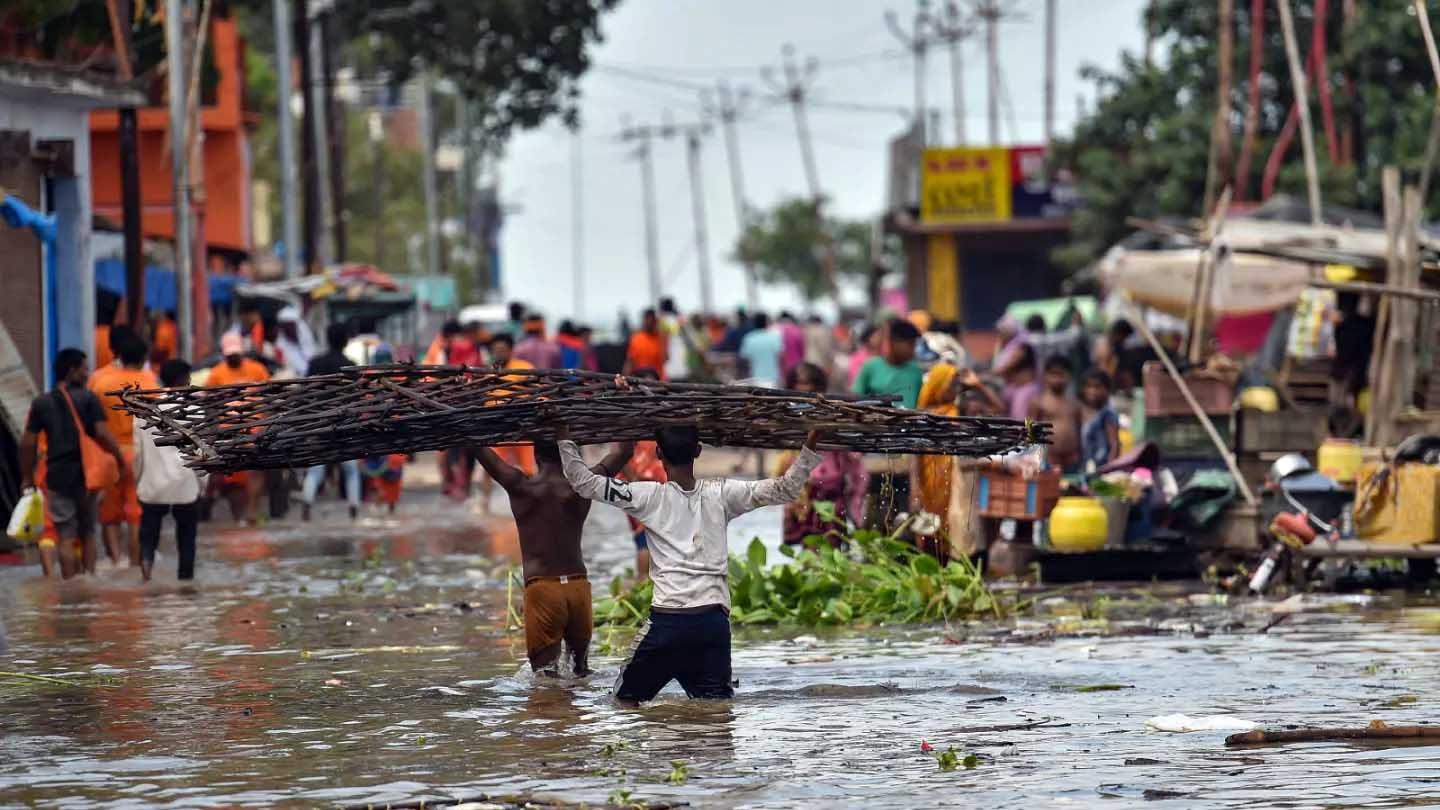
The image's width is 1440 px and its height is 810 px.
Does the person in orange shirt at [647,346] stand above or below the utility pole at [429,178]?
below

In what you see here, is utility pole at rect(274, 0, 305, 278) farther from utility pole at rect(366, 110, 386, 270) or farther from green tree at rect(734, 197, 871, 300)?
green tree at rect(734, 197, 871, 300)

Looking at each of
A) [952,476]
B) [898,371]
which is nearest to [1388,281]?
[898,371]

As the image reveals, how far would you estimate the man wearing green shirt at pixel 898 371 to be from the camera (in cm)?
1683

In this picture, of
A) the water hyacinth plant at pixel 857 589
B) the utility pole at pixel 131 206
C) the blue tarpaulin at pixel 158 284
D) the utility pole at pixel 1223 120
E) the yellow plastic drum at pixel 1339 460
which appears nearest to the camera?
the water hyacinth plant at pixel 857 589

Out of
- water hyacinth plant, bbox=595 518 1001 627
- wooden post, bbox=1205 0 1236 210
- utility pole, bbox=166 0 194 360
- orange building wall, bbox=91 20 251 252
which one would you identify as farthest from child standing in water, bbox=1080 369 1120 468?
orange building wall, bbox=91 20 251 252

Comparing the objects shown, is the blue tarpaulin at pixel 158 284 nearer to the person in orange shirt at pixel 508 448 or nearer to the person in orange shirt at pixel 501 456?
the person in orange shirt at pixel 501 456

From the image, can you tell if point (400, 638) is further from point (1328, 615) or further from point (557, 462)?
point (1328, 615)

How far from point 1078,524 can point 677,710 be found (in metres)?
6.43

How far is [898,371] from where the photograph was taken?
17.0 meters

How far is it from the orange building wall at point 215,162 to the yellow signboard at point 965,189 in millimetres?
14160

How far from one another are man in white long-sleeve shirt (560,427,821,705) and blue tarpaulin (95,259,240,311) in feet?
59.9

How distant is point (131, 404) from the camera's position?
1063 cm

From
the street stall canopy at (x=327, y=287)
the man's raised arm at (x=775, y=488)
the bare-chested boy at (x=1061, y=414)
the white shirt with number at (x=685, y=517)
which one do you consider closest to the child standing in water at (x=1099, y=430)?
the bare-chested boy at (x=1061, y=414)

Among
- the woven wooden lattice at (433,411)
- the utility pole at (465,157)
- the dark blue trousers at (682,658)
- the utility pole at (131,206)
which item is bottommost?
the dark blue trousers at (682,658)
